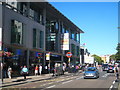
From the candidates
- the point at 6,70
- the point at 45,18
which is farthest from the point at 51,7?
the point at 6,70

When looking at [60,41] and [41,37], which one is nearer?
[41,37]

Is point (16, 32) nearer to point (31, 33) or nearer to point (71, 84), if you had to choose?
point (31, 33)

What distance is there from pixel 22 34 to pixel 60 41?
19.2m

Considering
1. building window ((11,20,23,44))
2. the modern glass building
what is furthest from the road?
building window ((11,20,23,44))

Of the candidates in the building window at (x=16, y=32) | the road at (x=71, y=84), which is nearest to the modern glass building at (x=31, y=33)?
the building window at (x=16, y=32)

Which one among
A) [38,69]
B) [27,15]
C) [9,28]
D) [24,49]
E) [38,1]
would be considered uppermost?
[38,1]

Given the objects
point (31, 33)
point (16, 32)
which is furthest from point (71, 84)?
point (31, 33)

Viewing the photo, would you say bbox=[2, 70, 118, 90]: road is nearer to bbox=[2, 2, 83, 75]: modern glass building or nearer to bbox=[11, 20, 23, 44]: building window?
bbox=[2, 2, 83, 75]: modern glass building

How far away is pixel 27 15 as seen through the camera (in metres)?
35.4

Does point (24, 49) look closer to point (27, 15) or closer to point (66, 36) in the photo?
point (27, 15)

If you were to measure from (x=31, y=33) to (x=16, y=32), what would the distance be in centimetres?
560

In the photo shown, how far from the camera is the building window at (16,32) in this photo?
1162 inches

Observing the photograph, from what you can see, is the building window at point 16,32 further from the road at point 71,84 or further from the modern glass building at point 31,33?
the road at point 71,84

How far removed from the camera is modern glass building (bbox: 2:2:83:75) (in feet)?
95.2
